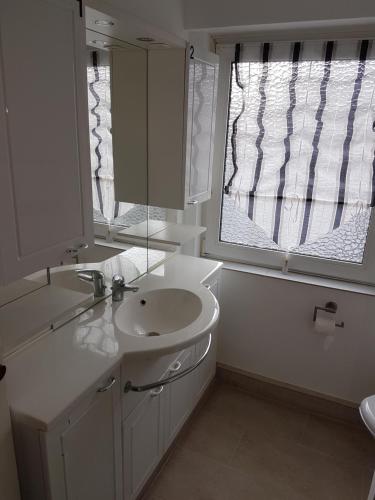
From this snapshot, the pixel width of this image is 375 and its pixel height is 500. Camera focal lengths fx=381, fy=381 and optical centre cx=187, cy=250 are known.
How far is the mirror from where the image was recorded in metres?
1.54

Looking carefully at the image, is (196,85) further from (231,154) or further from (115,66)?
(231,154)

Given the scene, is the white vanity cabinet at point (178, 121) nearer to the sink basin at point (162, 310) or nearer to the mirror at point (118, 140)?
the mirror at point (118, 140)

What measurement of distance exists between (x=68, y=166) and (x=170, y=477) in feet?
5.22

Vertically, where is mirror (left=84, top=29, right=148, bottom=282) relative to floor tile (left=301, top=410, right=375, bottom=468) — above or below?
above

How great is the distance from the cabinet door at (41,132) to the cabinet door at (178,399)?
3.04 ft

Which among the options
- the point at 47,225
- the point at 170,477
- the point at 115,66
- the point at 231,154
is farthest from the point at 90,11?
the point at 170,477

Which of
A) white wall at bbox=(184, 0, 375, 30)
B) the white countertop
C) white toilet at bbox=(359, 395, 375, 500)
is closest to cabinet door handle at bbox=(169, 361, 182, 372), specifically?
the white countertop

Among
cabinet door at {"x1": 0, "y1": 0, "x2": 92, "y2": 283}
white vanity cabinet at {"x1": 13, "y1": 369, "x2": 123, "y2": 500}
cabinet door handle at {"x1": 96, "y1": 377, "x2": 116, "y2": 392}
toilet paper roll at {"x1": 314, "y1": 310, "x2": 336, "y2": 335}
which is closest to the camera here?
cabinet door at {"x1": 0, "y1": 0, "x2": 92, "y2": 283}

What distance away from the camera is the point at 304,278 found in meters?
2.25

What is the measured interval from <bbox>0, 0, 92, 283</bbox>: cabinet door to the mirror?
1.26 ft

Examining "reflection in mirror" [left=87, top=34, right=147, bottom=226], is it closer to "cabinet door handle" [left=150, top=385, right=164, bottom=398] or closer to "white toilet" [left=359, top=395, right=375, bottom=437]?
"cabinet door handle" [left=150, top=385, right=164, bottom=398]

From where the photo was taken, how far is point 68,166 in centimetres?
114

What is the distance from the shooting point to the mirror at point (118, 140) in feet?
5.07

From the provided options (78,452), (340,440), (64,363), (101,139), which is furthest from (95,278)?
(340,440)
